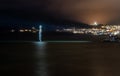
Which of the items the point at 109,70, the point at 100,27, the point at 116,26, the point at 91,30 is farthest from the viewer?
the point at 91,30

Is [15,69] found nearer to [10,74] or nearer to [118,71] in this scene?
[10,74]

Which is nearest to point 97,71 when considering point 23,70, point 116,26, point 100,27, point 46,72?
point 46,72

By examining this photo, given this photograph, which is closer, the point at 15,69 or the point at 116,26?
the point at 15,69

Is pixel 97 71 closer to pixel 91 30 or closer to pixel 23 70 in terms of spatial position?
pixel 23 70

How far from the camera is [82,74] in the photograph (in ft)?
45.8

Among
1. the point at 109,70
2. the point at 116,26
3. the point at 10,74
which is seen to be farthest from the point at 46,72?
the point at 116,26

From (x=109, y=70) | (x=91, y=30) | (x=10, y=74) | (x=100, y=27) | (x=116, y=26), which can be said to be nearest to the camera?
(x=10, y=74)

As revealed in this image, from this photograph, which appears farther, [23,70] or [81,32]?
[81,32]

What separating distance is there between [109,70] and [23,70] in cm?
425

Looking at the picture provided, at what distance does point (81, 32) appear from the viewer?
415ft

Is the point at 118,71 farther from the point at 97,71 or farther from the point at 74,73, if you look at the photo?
the point at 74,73

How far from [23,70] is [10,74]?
1533mm

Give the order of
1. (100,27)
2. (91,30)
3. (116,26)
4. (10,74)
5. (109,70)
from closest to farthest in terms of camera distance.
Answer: (10,74) → (109,70) → (116,26) → (100,27) → (91,30)

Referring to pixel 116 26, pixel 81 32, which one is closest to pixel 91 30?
pixel 81 32
